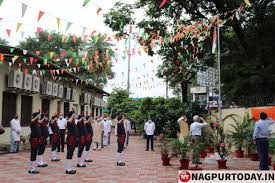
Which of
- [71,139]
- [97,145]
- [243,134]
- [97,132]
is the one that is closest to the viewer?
[71,139]

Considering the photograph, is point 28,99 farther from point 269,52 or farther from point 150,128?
point 269,52

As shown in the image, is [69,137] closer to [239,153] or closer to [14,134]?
[14,134]

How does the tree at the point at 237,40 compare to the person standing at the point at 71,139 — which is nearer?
the person standing at the point at 71,139

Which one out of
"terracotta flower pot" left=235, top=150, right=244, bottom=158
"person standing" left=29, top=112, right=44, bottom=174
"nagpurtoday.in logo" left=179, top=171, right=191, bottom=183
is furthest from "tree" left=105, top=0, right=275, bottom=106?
"nagpurtoday.in logo" left=179, top=171, right=191, bottom=183

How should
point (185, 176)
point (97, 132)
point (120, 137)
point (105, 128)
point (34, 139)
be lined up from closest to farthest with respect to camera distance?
point (185, 176) → point (34, 139) → point (120, 137) → point (97, 132) → point (105, 128)

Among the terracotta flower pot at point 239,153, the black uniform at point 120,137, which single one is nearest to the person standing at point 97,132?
the black uniform at point 120,137

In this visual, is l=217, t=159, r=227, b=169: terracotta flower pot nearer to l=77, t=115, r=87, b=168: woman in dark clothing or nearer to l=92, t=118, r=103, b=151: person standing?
l=77, t=115, r=87, b=168: woman in dark clothing

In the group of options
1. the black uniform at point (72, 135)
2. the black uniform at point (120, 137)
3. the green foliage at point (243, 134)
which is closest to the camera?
the black uniform at point (72, 135)

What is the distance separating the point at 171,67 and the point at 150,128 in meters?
9.68

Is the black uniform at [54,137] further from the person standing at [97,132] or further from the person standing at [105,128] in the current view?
the person standing at [105,128]

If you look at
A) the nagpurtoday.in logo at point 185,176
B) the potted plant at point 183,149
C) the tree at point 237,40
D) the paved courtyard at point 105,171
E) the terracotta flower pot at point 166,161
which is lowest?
the paved courtyard at point 105,171

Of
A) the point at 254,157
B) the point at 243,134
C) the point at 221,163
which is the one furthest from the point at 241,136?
the point at 221,163

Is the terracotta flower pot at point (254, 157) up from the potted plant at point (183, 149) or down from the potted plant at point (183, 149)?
down

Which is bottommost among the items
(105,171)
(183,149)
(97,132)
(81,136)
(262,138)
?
(105,171)
